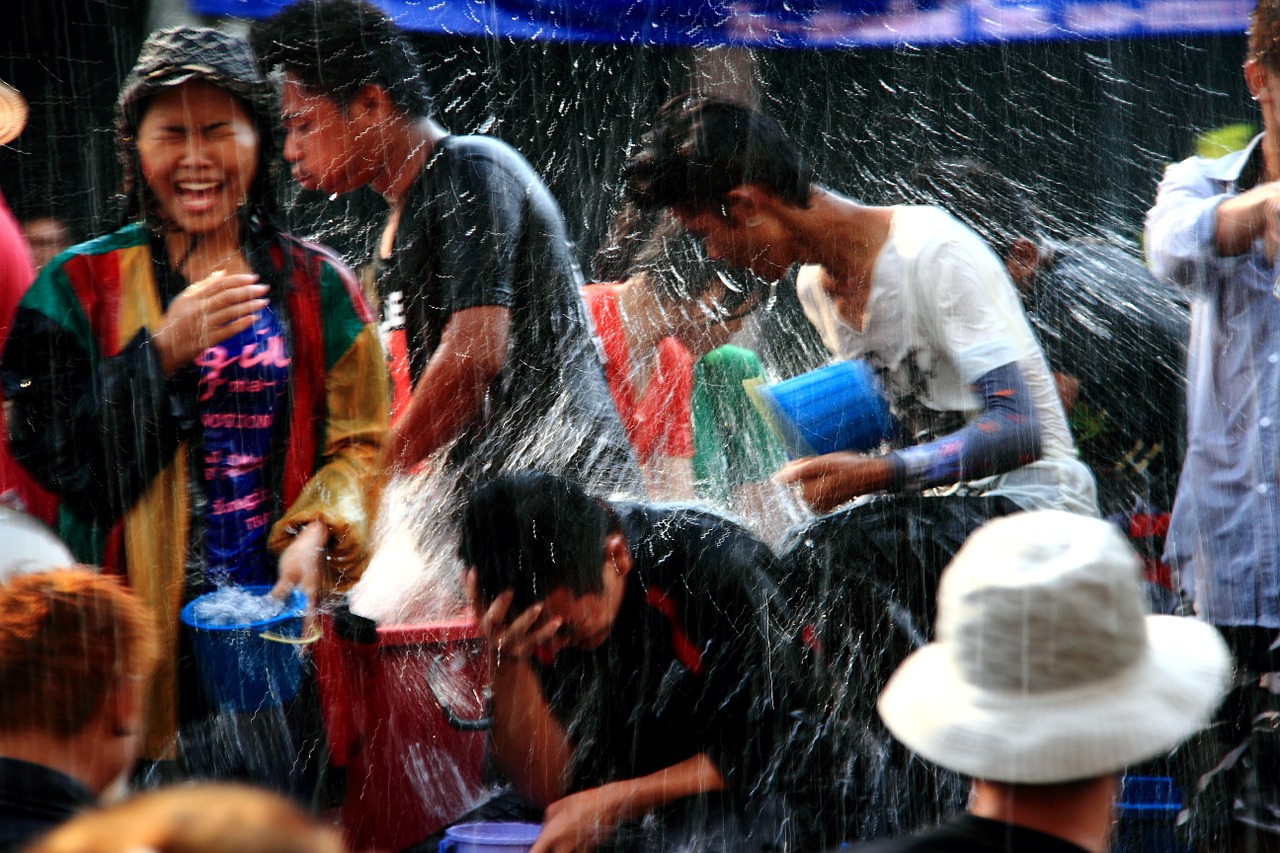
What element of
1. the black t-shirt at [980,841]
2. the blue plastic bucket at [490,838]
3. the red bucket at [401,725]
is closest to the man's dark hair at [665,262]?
the red bucket at [401,725]

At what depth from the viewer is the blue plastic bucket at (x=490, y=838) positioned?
253 centimetres

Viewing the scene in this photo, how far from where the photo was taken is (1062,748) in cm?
138

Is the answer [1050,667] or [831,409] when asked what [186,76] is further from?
[1050,667]

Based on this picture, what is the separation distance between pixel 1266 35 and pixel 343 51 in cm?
207

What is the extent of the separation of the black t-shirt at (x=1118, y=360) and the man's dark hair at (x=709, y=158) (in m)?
0.68

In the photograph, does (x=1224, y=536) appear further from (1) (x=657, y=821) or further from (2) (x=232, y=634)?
(2) (x=232, y=634)

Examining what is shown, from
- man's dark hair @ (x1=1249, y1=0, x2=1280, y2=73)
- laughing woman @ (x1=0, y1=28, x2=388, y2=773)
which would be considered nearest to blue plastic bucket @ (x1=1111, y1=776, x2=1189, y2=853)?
man's dark hair @ (x1=1249, y1=0, x2=1280, y2=73)

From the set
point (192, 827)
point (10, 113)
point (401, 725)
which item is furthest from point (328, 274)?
point (192, 827)

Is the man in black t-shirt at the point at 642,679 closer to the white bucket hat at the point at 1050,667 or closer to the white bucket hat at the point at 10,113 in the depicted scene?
the white bucket hat at the point at 1050,667

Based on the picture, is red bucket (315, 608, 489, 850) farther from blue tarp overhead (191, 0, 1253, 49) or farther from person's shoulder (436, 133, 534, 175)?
blue tarp overhead (191, 0, 1253, 49)

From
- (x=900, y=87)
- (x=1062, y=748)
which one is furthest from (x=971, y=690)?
(x=900, y=87)

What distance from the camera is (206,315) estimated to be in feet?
9.52

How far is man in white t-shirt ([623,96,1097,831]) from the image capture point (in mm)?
2846

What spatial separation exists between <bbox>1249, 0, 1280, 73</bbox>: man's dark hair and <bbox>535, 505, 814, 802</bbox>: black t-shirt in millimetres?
1572
